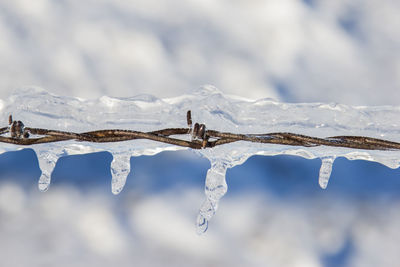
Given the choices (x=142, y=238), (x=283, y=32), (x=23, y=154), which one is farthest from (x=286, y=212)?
(x=23, y=154)

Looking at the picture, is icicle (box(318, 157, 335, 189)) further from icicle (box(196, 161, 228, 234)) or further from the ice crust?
icicle (box(196, 161, 228, 234))

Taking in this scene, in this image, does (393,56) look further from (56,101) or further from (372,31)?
(56,101)

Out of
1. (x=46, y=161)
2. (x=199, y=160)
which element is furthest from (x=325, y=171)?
(x=199, y=160)

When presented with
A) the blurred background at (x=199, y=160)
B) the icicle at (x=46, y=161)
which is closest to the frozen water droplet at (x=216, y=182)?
the icicle at (x=46, y=161)

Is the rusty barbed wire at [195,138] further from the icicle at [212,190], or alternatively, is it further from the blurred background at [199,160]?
the blurred background at [199,160]

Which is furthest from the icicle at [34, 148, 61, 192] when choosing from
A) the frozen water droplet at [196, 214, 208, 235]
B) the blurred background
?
the blurred background

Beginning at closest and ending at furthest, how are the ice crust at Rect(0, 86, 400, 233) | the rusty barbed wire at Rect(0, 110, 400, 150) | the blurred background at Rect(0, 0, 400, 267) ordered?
the rusty barbed wire at Rect(0, 110, 400, 150), the ice crust at Rect(0, 86, 400, 233), the blurred background at Rect(0, 0, 400, 267)
